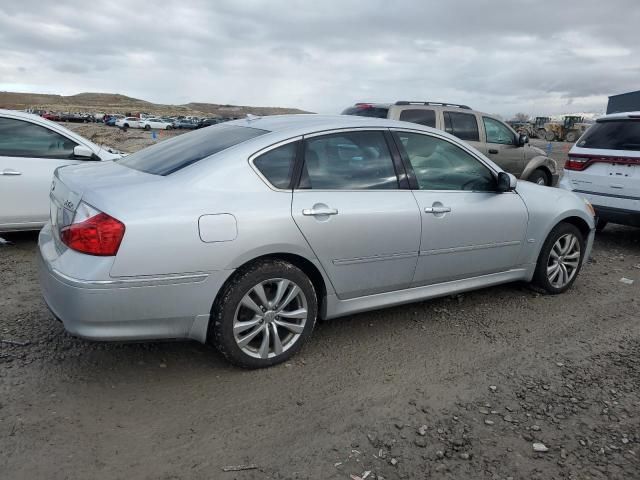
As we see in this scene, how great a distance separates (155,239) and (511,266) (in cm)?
306

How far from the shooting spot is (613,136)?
6609 millimetres

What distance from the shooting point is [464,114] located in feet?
29.5

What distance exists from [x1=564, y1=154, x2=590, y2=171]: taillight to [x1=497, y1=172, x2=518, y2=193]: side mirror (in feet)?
10.5

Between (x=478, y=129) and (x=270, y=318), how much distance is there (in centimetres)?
695

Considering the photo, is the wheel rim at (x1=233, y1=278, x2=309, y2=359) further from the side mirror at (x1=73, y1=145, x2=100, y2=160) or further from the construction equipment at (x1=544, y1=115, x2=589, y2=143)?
the construction equipment at (x1=544, y1=115, x2=589, y2=143)

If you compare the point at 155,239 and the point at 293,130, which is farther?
the point at 293,130

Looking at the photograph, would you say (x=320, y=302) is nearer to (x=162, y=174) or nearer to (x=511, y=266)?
(x=162, y=174)

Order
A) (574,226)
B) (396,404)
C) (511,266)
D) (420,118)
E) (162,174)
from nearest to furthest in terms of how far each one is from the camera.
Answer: (396,404) → (162,174) → (511,266) → (574,226) → (420,118)

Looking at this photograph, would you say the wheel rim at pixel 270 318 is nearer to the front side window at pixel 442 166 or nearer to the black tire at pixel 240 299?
the black tire at pixel 240 299

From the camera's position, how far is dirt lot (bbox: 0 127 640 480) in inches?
100

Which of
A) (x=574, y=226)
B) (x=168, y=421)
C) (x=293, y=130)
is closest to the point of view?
(x=168, y=421)

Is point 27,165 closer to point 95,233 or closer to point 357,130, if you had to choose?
point 95,233

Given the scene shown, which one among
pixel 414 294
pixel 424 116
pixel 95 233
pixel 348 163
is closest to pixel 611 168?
pixel 424 116

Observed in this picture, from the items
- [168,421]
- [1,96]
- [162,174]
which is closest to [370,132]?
[162,174]
